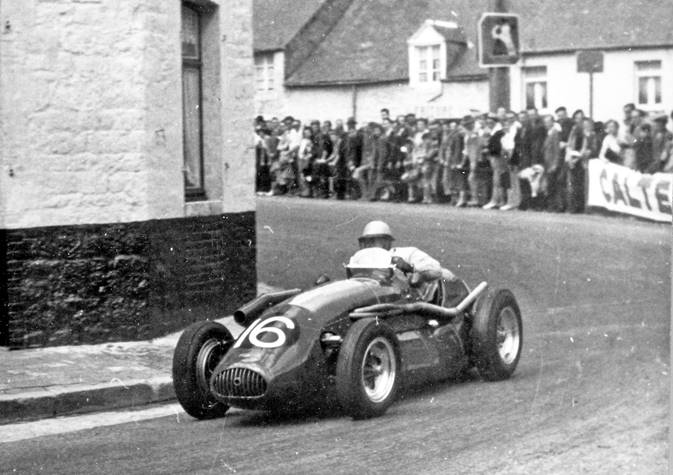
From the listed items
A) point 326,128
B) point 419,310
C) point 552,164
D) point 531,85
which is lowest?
point 419,310

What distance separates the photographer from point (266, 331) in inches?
306

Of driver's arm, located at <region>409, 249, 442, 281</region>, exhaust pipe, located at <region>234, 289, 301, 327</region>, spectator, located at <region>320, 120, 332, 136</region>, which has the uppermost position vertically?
spectator, located at <region>320, 120, 332, 136</region>

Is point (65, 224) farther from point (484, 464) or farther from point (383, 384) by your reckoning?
point (484, 464)

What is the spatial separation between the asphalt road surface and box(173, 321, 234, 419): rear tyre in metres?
0.11

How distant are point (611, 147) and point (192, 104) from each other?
5.99 metres

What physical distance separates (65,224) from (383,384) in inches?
145

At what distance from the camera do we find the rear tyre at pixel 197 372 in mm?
7930

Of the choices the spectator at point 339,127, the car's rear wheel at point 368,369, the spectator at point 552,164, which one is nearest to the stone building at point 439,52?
the spectator at point 339,127

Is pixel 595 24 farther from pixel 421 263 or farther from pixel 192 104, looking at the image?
pixel 192 104

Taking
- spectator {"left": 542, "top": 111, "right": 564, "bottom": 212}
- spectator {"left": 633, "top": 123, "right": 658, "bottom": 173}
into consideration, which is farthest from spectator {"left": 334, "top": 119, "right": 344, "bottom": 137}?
spectator {"left": 633, "top": 123, "right": 658, "bottom": 173}

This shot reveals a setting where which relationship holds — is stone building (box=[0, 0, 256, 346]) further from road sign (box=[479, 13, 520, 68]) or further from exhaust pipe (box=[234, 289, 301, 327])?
road sign (box=[479, 13, 520, 68])

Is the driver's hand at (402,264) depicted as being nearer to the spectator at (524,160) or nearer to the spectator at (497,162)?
the spectator at (497,162)

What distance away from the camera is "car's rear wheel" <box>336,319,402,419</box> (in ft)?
24.8

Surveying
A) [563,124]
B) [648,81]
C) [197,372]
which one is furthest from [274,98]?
[648,81]
